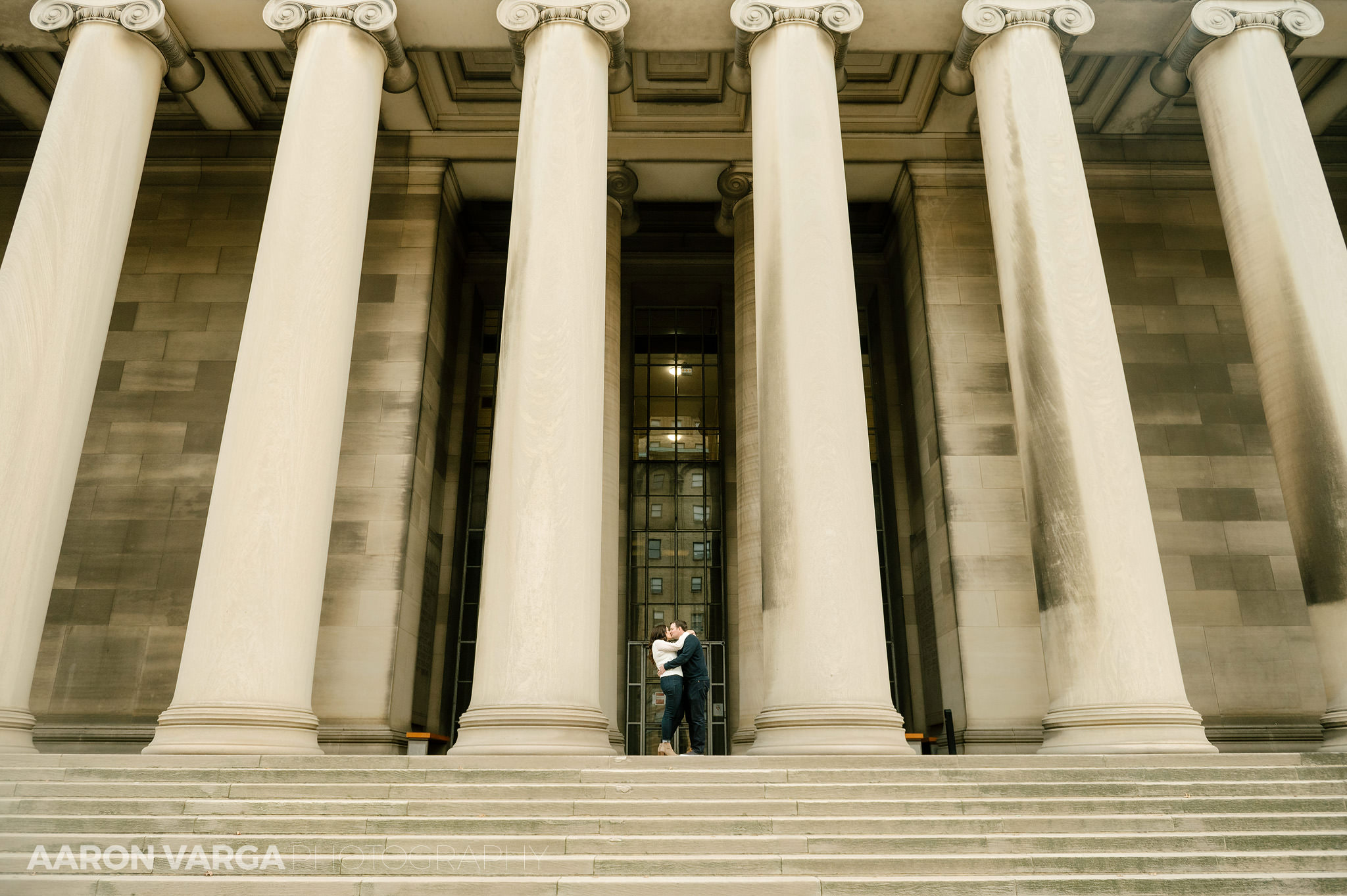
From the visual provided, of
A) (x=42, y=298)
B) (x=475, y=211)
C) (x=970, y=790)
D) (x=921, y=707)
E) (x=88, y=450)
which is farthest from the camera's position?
(x=475, y=211)

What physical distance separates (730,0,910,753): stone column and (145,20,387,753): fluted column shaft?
12550mm

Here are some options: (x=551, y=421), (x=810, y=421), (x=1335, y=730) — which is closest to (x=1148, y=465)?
(x=1335, y=730)

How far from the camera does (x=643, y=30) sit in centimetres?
3203

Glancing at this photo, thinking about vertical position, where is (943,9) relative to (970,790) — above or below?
above

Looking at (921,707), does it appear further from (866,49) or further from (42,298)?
(42,298)

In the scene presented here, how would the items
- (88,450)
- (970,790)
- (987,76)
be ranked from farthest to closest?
(88,450) → (987,76) → (970,790)

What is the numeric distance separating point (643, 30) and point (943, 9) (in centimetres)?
1062

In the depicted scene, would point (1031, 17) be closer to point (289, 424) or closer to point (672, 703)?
point (672, 703)

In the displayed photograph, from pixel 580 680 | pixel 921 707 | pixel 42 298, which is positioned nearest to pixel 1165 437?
pixel 921 707

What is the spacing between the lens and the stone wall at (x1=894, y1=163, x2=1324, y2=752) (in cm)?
3422

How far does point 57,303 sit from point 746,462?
24.9 meters

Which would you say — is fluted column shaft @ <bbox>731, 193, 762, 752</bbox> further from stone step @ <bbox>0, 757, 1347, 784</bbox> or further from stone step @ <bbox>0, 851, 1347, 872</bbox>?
stone step @ <bbox>0, 851, 1347, 872</bbox>

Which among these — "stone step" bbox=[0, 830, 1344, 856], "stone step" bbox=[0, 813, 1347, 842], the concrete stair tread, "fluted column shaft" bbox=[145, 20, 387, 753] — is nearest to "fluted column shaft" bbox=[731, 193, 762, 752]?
the concrete stair tread

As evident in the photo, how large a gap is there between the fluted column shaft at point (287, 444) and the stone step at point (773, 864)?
658cm
